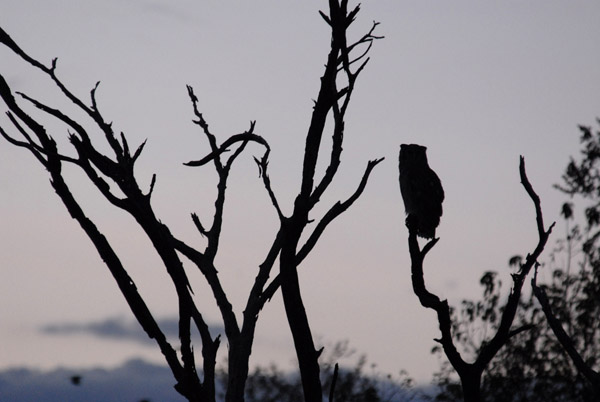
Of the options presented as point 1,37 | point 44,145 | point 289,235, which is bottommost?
point 289,235

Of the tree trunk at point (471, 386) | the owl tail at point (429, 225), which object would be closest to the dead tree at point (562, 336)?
the tree trunk at point (471, 386)

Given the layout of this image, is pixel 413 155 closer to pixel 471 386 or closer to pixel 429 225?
pixel 429 225

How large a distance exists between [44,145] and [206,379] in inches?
56.7

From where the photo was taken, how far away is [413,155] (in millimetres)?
11766

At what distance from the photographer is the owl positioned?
1135 cm

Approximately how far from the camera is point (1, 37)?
591 centimetres

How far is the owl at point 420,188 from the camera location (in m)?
11.4

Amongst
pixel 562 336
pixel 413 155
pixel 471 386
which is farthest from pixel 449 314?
pixel 413 155

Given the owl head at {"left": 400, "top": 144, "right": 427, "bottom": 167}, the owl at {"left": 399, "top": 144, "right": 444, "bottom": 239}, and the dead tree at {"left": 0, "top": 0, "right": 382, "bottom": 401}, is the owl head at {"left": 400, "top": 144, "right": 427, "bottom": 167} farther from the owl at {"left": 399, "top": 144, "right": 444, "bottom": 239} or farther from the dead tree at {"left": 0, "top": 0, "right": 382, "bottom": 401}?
the dead tree at {"left": 0, "top": 0, "right": 382, "bottom": 401}

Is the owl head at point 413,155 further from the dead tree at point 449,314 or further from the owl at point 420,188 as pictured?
the dead tree at point 449,314

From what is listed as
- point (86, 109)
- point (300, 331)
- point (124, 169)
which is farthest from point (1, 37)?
point (300, 331)

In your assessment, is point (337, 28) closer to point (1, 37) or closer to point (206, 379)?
point (206, 379)

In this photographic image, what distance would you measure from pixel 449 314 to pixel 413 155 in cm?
649

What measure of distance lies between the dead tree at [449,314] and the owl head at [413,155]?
541cm
